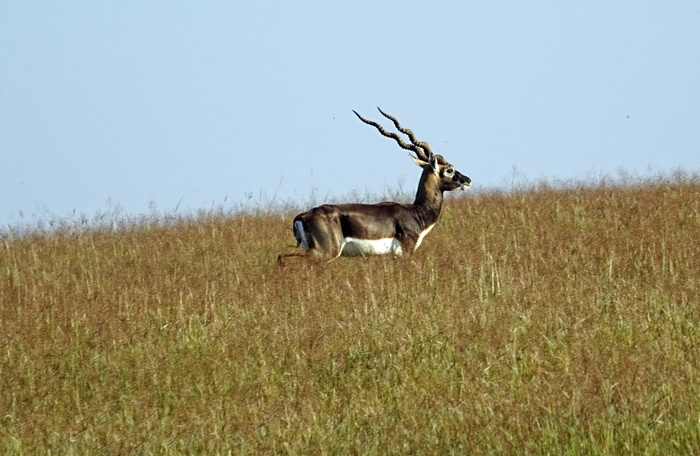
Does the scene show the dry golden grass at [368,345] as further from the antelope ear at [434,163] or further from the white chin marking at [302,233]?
the antelope ear at [434,163]

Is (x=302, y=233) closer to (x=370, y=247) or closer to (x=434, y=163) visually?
(x=370, y=247)

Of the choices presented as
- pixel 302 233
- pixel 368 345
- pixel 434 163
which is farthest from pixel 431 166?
pixel 368 345

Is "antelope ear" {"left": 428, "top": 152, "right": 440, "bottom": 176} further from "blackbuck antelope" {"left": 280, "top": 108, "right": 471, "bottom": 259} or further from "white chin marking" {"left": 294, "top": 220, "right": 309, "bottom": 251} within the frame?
"white chin marking" {"left": 294, "top": 220, "right": 309, "bottom": 251}

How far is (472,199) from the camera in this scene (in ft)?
43.2

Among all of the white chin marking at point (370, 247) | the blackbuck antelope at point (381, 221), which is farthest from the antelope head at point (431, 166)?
the white chin marking at point (370, 247)

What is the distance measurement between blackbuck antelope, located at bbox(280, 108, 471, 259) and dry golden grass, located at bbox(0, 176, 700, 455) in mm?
267

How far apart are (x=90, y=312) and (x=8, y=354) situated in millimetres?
1054

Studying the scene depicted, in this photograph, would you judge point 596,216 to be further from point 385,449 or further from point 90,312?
point 385,449

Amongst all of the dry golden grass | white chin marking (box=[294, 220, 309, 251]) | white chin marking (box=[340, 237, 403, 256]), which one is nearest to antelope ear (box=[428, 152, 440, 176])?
the dry golden grass

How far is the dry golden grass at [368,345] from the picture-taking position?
190 inches

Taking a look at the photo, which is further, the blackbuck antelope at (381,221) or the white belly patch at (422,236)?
the white belly patch at (422,236)

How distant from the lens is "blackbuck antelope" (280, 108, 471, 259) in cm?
1031

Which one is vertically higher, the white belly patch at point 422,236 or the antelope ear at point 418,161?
the antelope ear at point 418,161

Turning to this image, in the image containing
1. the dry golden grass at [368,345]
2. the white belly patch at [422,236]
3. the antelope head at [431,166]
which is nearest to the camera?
the dry golden grass at [368,345]
